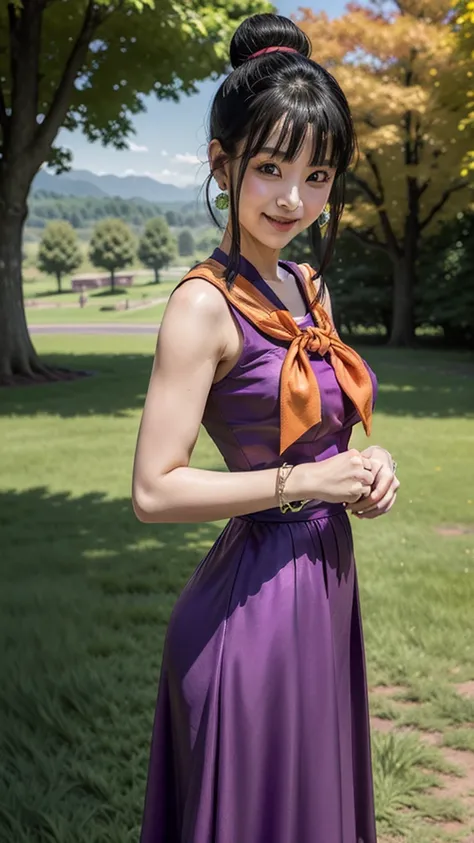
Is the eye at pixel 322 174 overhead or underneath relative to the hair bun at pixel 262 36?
underneath

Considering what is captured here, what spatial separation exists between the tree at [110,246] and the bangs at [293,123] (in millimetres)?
87992

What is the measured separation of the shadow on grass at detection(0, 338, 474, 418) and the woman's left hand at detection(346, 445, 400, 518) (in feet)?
34.4

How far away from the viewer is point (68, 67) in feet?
47.2

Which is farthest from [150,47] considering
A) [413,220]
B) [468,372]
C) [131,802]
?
[131,802]

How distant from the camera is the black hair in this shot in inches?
67.1

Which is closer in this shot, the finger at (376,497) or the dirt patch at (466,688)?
the finger at (376,497)

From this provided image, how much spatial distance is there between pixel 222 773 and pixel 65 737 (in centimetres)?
222

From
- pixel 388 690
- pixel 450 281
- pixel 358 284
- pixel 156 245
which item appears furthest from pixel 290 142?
pixel 156 245

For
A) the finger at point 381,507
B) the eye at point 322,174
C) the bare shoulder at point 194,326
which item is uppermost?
the eye at point 322,174

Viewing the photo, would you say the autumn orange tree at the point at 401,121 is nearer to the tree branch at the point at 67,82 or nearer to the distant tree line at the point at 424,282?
the distant tree line at the point at 424,282

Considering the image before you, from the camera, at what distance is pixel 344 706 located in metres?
1.99

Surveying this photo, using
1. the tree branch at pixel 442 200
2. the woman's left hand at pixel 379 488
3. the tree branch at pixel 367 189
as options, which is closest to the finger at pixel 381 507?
the woman's left hand at pixel 379 488

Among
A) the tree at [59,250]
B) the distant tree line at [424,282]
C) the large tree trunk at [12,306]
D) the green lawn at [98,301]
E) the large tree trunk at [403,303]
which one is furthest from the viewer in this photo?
the tree at [59,250]

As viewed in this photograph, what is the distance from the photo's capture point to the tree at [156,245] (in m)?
106
